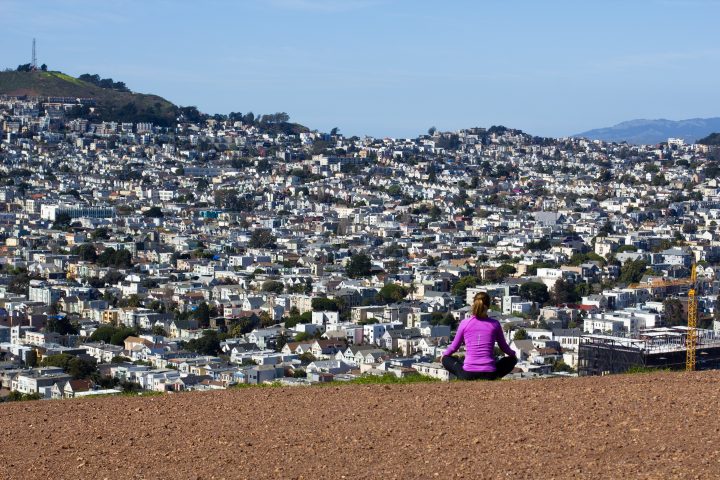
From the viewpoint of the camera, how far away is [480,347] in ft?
25.1

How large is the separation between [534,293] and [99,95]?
77.0 m

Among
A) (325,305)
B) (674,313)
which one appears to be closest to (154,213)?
(325,305)

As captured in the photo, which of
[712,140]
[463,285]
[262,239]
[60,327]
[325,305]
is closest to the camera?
[60,327]

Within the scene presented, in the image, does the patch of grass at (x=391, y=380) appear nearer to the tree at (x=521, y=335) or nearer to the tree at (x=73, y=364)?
the tree at (x=73, y=364)

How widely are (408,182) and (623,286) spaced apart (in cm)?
4363

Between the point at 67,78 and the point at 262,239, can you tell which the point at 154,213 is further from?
the point at 67,78

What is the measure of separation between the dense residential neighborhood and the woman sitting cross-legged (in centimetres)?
337

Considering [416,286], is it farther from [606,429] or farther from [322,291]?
[606,429]

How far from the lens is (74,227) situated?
67.4 meters

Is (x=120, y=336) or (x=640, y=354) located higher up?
(x=640, y=354)

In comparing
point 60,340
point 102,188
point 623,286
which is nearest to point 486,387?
point 60,340

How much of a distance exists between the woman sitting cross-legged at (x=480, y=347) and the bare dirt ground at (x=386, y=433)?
0.54 feet

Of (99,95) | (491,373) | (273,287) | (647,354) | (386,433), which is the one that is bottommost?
(273,287)

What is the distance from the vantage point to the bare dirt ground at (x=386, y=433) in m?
5.73
